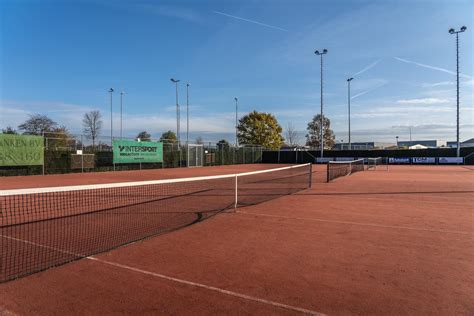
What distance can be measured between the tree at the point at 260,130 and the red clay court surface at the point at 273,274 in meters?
62.9

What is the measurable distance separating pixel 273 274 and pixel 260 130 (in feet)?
218

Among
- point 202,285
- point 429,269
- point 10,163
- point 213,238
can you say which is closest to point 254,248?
point 213,238

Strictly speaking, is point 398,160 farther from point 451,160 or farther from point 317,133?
point 317,133

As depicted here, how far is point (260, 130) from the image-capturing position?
7100cm

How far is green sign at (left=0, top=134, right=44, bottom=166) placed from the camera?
22234mm

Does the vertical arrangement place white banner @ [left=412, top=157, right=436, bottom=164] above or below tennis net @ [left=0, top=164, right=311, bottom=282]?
above

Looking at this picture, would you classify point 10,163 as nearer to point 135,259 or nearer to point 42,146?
point 42,146

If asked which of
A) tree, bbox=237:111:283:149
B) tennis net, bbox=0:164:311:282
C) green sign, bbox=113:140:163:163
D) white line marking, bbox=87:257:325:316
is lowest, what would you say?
white line marking, bbox=87:257:325:316

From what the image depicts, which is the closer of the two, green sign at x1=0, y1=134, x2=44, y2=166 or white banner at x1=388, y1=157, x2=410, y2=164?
green sign at x1=0, y1=134, x2=44, y2=166

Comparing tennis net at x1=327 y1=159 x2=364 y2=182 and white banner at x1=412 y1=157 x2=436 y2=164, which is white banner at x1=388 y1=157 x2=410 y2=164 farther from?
tennis net at x1=327 y1=159 x2=364 y2=182

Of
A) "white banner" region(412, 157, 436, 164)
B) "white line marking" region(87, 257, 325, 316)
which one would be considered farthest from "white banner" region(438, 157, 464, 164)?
"white line marking" region(87, 257, 325, 316)

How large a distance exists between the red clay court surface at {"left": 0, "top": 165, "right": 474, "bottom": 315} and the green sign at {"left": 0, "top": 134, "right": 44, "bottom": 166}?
19439 millimetres

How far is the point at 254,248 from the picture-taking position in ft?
20.3

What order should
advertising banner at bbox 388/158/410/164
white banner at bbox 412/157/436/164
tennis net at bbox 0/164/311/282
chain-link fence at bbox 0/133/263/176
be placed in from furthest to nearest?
1. advertising banner at bbox 388/158/410/164
2. white banner at bbox 412/157/436/164
3. chain-link fence at bbox 0/133/263/176
4. tennis net at bbox 0/164/311/282
